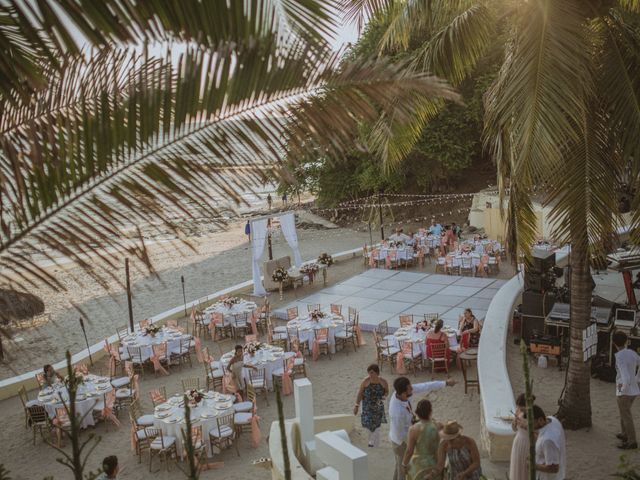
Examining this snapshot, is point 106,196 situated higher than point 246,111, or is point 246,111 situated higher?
point 246,111

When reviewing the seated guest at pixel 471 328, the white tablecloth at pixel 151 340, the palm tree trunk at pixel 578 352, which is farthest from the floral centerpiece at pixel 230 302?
the palm tree trunk at pixel 578 352

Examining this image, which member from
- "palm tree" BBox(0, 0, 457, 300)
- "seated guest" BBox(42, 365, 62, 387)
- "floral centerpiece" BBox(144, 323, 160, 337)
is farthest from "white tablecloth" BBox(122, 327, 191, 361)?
"palm tree" BBox(0, 0, 457, 300)

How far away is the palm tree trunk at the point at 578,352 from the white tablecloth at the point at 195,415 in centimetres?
498

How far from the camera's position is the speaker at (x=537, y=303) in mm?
12219

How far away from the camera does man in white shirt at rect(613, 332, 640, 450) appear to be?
7797mm

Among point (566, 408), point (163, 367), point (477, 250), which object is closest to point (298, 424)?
point (566, 408)

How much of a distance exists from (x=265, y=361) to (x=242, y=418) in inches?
86.4

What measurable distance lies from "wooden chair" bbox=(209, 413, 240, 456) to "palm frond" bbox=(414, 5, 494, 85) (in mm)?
5872

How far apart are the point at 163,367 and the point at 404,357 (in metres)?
5.35

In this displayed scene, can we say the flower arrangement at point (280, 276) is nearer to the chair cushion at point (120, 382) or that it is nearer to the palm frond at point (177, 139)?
the chair cushion at point (120, 382)

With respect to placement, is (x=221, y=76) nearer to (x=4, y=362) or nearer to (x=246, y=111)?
(x=246, y=111)

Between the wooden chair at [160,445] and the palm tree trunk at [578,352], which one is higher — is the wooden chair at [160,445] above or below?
below

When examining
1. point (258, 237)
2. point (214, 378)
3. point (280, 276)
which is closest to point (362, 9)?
point (214, 378)

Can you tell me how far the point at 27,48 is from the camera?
3.56m
